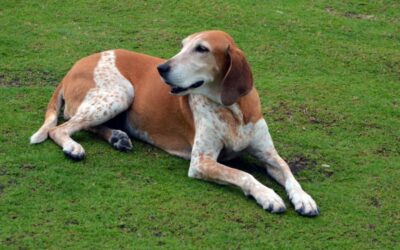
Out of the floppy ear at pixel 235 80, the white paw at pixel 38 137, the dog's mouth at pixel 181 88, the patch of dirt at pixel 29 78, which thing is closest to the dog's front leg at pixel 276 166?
the floppy ear at pixel 235 80

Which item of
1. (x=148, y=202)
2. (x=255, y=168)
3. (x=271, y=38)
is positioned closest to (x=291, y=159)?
(x=255, y=168)

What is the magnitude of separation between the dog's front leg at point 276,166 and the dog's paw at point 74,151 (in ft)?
4.66

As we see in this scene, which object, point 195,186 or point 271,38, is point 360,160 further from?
point 271,38

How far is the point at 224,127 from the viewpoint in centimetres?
738

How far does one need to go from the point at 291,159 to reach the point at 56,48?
3.72 meters

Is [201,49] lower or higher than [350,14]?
higher

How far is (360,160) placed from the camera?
780 cm

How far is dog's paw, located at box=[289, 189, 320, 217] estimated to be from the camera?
6645mm

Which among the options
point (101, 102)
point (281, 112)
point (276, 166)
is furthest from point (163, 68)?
point (281, 112)

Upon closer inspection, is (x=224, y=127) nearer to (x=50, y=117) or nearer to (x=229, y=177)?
(x=229, y=177)

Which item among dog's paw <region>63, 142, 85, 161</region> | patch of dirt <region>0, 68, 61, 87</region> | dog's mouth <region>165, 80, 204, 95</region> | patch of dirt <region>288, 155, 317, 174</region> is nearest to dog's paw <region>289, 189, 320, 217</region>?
patch of dirt <region>288, 155, 317, 174</region>

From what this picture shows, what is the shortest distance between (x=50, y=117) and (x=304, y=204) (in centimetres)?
266

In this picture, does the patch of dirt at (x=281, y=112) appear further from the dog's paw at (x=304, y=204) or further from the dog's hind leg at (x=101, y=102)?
the dog's paw at (x=304, y=204)

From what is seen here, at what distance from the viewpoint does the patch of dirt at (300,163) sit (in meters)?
7.60
